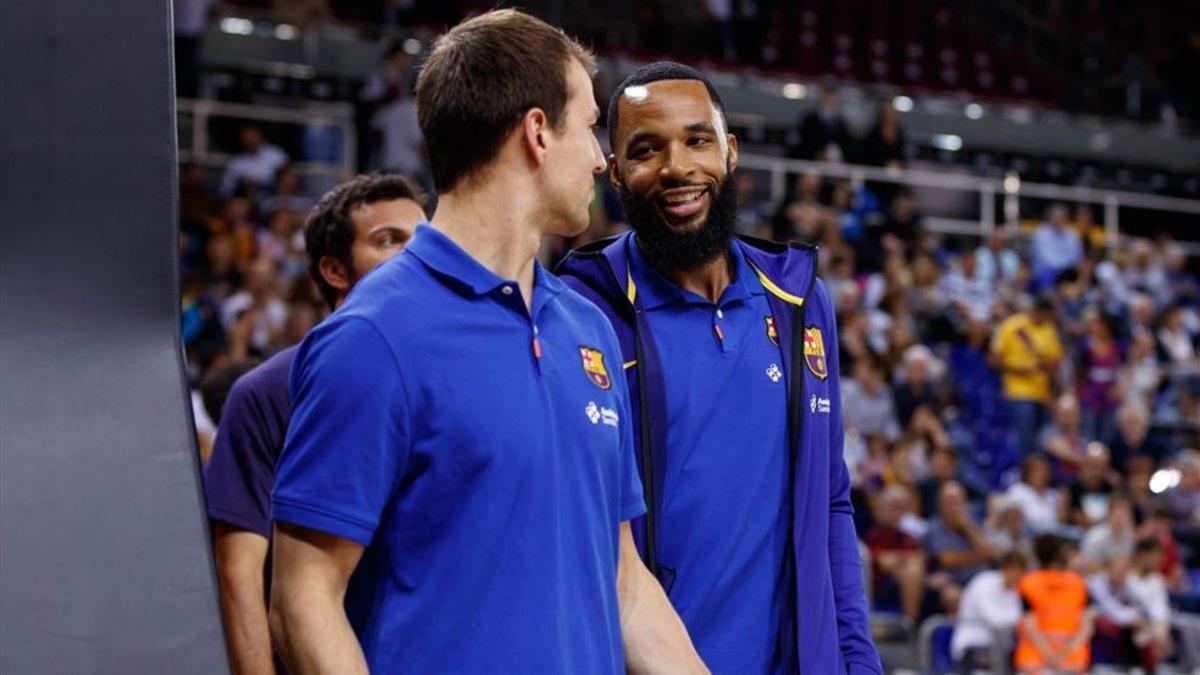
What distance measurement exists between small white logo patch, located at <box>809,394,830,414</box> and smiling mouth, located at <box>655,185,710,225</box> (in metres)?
0.41

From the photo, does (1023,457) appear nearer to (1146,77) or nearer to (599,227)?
(599,227)

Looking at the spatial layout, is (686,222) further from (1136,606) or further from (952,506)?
(1136,606)

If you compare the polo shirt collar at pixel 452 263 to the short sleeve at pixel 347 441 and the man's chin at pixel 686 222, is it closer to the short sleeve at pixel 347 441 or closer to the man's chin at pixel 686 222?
the short sleeve at pixel 347 441

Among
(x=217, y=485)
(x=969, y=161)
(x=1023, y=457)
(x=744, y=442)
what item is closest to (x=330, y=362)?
(x=744, y=442)

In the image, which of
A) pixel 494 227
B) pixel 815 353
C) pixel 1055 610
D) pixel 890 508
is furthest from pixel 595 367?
pixel 890 508

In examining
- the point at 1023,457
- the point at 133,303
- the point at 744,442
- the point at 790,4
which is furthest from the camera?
the point at 790,4

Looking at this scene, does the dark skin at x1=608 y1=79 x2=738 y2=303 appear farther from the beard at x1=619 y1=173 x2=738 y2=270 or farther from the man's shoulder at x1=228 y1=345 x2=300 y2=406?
the man's shoulder at x1=228 y1=345 x2=300 y2=406

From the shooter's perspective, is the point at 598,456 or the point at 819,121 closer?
the point at 598,456

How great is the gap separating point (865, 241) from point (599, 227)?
4262 millimetres

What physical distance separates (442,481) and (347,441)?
137 millimetres

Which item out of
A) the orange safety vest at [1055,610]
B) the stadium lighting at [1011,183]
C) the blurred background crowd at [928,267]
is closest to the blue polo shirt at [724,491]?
the blurred background crowd at [928,267]

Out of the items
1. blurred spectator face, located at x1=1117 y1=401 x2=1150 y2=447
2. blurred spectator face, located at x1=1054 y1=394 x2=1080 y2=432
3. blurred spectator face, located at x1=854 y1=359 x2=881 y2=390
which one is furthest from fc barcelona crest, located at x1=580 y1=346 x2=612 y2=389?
blurred spectator face, located at x1=1117 y1=401 x2=1150 y2=447

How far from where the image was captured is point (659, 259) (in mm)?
3289

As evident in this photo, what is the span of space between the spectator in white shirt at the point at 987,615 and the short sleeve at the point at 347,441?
9.95 m
